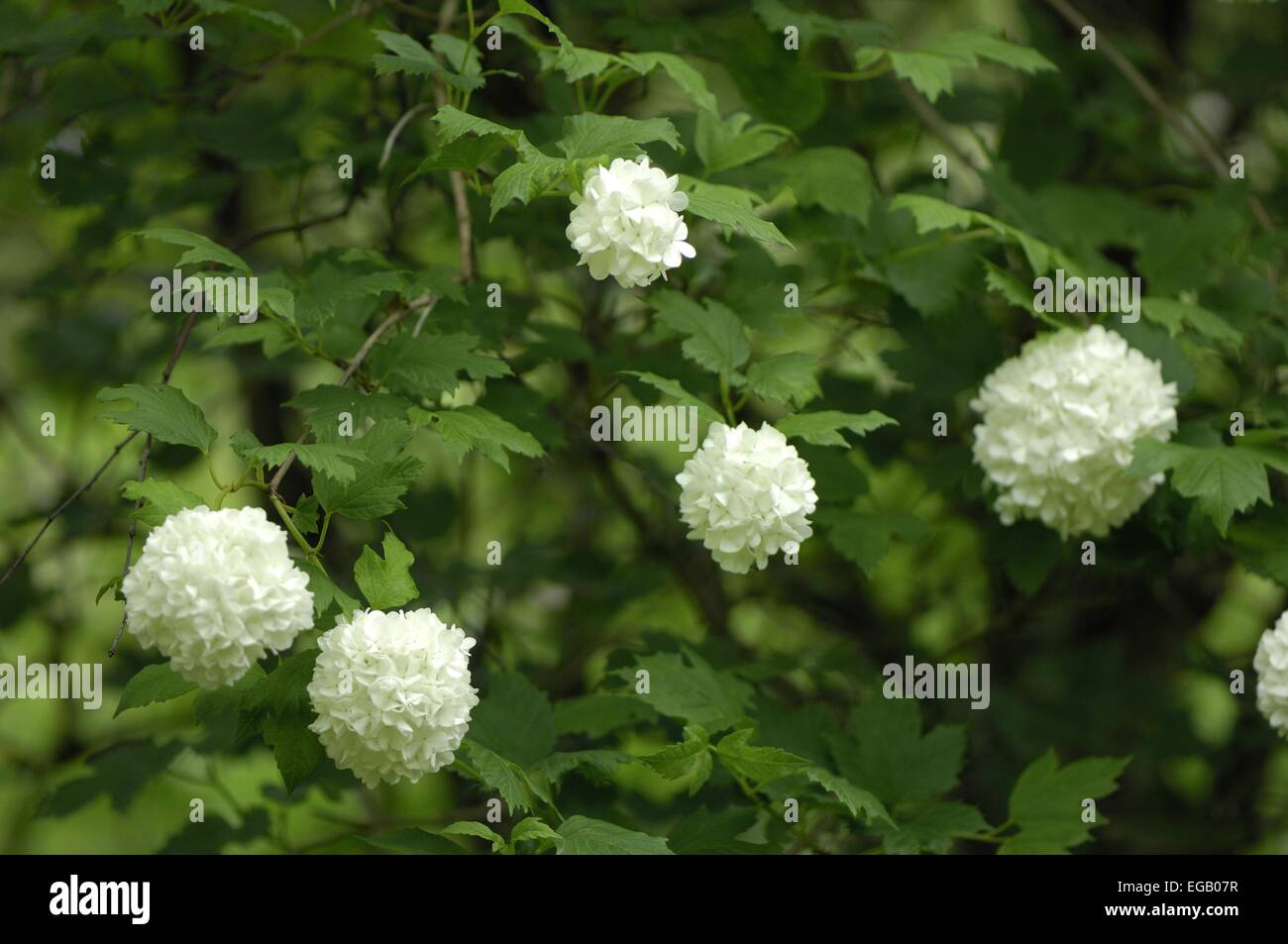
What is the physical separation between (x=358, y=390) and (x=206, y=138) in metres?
1.09

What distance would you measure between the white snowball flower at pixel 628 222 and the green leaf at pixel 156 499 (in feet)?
2.23

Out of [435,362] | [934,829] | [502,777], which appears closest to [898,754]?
[934,829]

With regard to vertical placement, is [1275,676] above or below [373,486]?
below

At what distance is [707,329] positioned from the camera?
2248 millimetres

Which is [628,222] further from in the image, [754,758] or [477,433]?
[754,758]

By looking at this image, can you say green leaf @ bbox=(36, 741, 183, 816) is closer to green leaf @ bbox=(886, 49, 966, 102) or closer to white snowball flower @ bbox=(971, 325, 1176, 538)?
white snowball flower @ bbox=(971, 325, 1176, 538)

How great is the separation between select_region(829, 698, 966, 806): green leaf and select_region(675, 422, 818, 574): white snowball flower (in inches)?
21.2

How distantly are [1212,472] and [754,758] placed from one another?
95cm

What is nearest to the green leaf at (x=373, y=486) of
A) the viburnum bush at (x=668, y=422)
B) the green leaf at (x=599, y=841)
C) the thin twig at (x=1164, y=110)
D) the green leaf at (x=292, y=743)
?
the viburnum bush at (x=668, y=422)

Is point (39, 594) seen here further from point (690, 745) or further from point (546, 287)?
point (690, 745)

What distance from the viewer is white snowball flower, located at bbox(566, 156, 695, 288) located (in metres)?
1.86

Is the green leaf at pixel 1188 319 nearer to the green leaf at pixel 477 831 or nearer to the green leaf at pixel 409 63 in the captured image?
the green leaf at pixel 409 63
